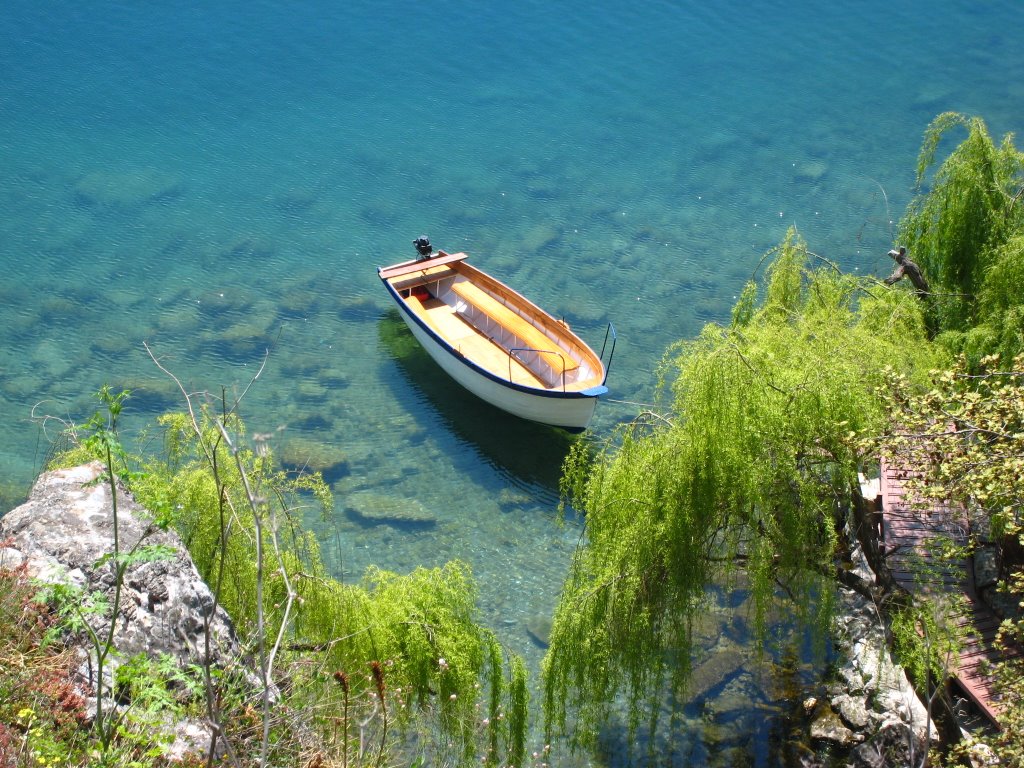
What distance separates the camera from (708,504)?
1154 cm

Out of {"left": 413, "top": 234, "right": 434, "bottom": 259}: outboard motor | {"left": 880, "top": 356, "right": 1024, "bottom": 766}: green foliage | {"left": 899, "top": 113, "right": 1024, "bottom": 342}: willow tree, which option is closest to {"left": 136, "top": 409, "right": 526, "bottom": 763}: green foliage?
{"left": 880, "top": 356, "right": 1024, "bottom": 766}: green foliage

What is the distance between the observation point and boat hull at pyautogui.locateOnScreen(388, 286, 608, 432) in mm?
19203

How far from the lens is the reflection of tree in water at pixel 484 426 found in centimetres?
1969

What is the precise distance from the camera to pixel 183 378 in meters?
21.6

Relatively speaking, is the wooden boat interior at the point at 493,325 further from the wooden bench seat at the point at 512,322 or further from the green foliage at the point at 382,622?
the green foliage at the point at 382,622

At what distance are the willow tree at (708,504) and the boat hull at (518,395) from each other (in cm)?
652

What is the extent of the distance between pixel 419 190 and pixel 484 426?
9.70m

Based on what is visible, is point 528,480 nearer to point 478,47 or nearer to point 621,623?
point 621,623

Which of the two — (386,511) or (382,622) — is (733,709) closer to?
(382,622)

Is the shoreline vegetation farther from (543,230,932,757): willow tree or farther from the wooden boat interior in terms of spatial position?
the wooden boat interior

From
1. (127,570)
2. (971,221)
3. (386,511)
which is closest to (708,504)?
(127,570)

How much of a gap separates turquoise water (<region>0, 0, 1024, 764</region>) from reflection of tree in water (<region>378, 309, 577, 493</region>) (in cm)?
7

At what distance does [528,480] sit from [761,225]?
36.4 ft

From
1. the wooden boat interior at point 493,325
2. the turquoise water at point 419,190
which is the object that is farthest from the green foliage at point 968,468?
the wooden boat interior at point 493,325
